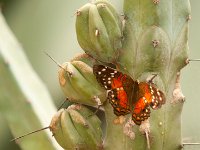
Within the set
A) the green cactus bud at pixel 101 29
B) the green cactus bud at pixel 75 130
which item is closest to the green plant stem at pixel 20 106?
the green cactus bud at pixel 75 130

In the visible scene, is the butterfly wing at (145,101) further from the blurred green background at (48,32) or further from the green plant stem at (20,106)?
the blurred green background at (48,32)

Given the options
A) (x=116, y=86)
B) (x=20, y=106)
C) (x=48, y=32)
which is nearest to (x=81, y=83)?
(x=116, y=86)

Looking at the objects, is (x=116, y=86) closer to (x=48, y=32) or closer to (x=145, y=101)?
(x=145, y=101)

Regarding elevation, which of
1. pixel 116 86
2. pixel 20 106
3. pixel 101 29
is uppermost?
pixel 101 29

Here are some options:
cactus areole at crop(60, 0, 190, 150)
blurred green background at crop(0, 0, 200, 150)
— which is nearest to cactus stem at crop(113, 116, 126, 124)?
cactus areole at crop(60, 0, 190, 150)

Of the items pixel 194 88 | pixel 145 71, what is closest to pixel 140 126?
pixel 145 71

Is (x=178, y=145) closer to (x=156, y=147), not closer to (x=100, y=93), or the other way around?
(x=156, y=147)
